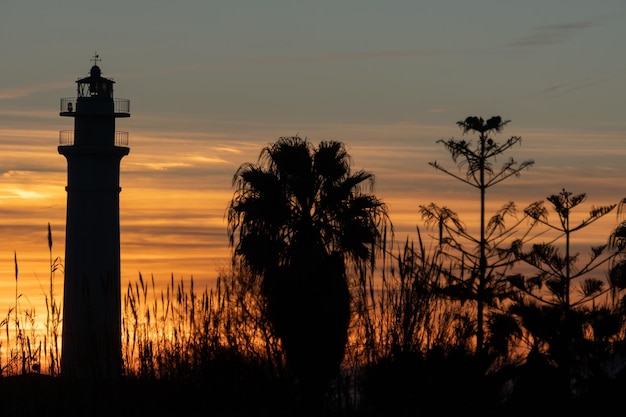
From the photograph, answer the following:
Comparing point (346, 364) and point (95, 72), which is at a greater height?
point (95, 72)

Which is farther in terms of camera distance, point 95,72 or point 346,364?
point 95,72

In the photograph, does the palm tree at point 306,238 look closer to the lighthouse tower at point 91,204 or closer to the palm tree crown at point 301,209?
the palm tree crown at point 301,209

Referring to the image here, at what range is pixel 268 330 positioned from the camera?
23.3 m

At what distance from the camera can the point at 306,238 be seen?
25.5 metres

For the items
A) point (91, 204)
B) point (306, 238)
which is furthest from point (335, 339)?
point (91, 204)

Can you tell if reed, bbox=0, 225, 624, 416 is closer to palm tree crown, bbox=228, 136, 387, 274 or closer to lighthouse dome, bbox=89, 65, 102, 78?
palm tree crown, bbox=228, 136, 387, 274

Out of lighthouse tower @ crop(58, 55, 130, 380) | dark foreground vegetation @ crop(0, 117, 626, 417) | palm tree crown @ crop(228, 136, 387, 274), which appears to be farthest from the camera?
lighthouse tower @ crop(58, 55, 130, 380)

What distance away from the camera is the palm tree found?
23453 millimetres

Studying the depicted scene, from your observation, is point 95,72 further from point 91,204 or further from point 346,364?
point 346,364

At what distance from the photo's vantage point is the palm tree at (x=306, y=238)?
23.5 metres

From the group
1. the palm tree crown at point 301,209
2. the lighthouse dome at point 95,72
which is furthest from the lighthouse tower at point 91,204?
the palm tree crown at point 301,209

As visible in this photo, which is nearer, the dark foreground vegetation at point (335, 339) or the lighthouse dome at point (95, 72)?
the dark foreground vegetation at point (335, 339)

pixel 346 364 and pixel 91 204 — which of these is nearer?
pixel 346 364

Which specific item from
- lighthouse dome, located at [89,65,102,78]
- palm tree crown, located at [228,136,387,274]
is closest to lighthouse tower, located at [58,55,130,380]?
lighthouse dome, located at [89,65,102,78]
